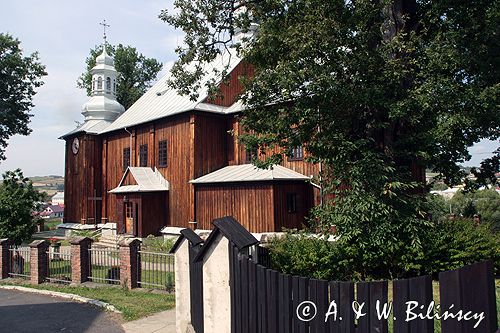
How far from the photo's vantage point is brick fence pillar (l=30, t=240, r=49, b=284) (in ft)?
44.3

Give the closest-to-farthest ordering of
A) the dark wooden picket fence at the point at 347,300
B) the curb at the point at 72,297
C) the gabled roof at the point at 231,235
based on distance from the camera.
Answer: the dark wooden picket fence at the point at 347,300 → the gabled roof at the point at 231,235 → the curb at the point at 72,297

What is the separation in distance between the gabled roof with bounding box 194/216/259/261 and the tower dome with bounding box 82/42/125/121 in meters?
29.6

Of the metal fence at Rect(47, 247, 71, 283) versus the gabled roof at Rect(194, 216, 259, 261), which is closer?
the gabled roof at Rect(194, 216, 259, 261)

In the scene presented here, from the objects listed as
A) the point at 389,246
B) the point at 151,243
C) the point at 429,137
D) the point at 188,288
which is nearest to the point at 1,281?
the point at 151,243

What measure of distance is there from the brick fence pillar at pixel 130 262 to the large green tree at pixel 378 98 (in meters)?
4.92

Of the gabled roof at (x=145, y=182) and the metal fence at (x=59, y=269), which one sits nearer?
the metal fence at (x=59, y=269)

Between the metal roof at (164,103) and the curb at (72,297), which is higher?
the metal roof at (164,103)

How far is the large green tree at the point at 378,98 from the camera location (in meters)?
9.93

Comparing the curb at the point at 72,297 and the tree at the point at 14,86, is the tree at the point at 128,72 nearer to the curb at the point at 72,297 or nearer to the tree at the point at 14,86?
the tree at the point at 14,86

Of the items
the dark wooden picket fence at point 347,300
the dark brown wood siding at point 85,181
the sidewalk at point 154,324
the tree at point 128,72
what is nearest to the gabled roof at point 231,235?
the dark wooden picket fence at point 347,300

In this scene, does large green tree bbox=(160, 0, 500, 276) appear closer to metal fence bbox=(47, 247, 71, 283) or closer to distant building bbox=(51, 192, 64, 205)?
metal fence bbox=(47, 247, 71, 283)

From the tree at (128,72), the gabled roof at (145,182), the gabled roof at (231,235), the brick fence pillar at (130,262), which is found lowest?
the brick fence pillar at (130,262)

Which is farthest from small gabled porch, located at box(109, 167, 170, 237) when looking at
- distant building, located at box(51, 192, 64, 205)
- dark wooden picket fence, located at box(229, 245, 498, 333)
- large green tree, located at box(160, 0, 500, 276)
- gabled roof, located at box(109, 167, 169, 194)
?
distant building, located at box(51, 192, 64, 205)

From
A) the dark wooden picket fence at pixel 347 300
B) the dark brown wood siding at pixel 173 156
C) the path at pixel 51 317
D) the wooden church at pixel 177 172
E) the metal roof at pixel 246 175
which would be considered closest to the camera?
the dark wooden picket fence at pixel 347 300
